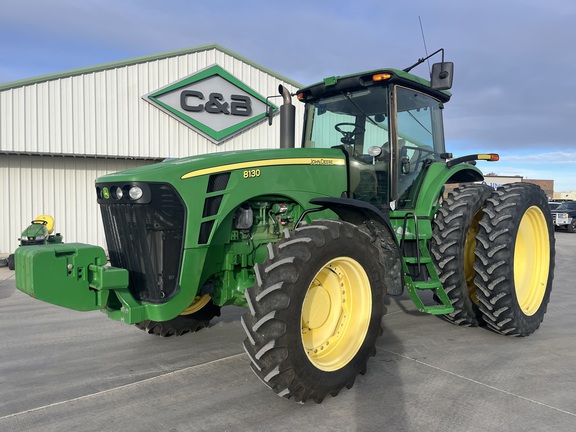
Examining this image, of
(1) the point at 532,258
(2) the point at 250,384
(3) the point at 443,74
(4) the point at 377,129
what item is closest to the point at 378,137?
(4) the point at 377,129

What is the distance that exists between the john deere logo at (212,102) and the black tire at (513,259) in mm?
7435

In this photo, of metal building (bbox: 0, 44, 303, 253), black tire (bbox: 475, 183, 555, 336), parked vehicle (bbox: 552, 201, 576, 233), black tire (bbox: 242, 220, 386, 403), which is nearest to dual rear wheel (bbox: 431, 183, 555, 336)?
black tire (bbox: 475, 183, 555, 336)

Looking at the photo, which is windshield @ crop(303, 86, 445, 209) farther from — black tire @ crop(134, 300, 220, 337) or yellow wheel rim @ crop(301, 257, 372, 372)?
black tire @ crop(134, 300, 220, 337)

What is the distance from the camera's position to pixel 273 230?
155 inches

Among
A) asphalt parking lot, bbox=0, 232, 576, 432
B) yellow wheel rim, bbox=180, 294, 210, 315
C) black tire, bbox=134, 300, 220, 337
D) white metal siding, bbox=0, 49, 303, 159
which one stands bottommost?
asphalt parking lot, bbox=0, 232, 576, 432

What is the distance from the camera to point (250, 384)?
3.50 metres

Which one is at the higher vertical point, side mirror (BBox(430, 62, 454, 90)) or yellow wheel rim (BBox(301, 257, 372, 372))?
side mirror (BBox(430, 62, 454, 90))

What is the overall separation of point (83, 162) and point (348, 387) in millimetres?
9683

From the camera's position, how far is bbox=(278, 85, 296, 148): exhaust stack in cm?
440

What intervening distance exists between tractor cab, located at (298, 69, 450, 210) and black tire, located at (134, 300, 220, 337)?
1.92m

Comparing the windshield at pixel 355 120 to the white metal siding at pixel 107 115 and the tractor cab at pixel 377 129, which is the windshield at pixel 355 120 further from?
the white metal siding at pixel 107 115

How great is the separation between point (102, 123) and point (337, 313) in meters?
8.95

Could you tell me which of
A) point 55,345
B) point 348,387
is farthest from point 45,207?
point 348,387

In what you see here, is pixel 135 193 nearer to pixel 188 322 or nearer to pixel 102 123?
pixel 188 322
